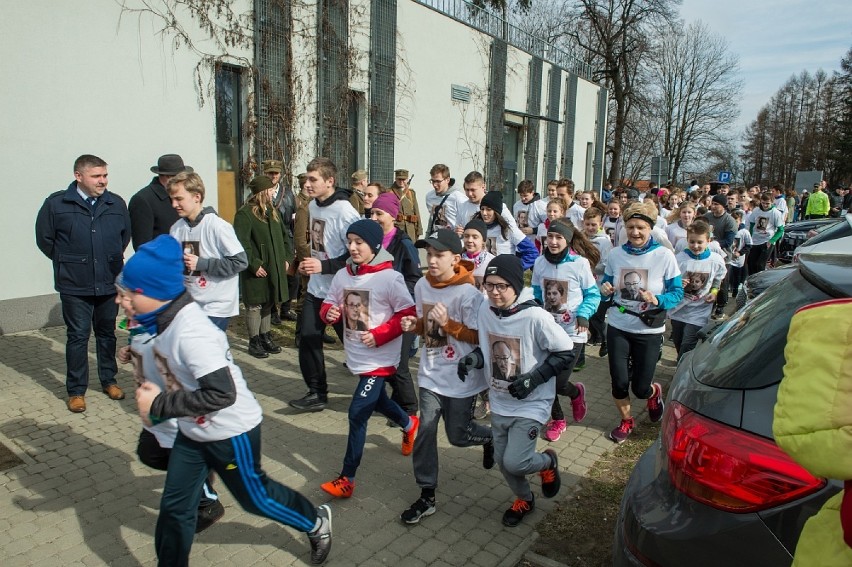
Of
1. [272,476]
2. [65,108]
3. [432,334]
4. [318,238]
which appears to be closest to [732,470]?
[432,334]

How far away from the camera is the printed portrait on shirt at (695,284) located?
6.20 meters

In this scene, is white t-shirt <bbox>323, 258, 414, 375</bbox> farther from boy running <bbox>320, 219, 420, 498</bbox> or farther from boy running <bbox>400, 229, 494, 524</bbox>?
boy running <bbox>400, 229, 494, 524</bbox>

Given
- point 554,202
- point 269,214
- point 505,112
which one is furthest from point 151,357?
point 505,112

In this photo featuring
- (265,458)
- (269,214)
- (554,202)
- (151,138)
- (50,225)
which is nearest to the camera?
(265,458)

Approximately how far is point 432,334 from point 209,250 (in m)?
2.32

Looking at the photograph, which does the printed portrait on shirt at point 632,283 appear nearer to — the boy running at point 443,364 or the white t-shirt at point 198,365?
the boy running at point 443,364

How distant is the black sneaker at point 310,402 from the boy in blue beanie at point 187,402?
8.60 ft

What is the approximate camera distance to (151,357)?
3.12 m

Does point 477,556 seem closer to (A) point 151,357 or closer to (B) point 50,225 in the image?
(A) point 151,357

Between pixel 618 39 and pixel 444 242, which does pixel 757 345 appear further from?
pixel 618 39

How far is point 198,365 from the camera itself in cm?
286

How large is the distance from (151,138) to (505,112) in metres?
12.3

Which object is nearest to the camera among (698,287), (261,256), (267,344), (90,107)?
(698,287)

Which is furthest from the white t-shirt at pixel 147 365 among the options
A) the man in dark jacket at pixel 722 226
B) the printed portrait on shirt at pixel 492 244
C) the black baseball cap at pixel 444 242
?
the man in dark jacket at pixel 722 226
